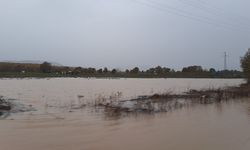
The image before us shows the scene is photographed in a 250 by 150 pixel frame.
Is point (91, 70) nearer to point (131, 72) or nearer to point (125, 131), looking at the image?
point (131, 72)

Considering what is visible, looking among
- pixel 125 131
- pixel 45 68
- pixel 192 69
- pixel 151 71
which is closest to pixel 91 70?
pixel 45 68

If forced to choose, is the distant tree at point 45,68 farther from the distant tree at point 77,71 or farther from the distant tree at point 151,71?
the distant tree at point 151,71

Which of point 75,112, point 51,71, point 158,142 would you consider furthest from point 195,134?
point 51,71

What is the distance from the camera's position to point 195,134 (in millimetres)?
14539

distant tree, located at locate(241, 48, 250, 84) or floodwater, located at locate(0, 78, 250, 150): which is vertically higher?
distant tree, located at locate(241, 48, 250, 84)

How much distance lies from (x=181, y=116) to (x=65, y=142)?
8988 millimetres

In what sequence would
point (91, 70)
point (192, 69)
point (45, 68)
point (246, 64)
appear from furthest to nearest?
point (192, 69), point (91, 70), point (45, 68), point (246, 64)

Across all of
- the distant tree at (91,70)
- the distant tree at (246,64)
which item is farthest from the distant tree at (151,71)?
the distant tree at (246,64)

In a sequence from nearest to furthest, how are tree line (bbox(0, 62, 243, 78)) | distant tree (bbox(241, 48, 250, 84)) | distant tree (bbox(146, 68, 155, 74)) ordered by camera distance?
1. distant tree (bbox(241, 48, 250, 84))
2. tree line (bbox(0, 62, 243, 78))
3. distant tree (bbox(146, 68, 155, 74))

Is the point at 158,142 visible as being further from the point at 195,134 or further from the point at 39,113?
the point at 39,113

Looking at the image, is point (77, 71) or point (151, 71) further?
point (151, 71)

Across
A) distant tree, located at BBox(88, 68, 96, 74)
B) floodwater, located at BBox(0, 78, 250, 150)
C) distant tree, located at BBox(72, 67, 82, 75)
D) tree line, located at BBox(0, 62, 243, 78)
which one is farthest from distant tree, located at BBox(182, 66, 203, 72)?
floodwater, located at BBox(0, 78, 250, 150)

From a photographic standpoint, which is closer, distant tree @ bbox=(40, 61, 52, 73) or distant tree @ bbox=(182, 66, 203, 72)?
distant tree @ bbox=(40, 61, 52, 73)

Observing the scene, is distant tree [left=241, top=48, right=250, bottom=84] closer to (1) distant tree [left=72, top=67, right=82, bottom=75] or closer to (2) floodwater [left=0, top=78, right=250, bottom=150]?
(2) floodwater [left=0, top=78, right=250, bottom=150]
